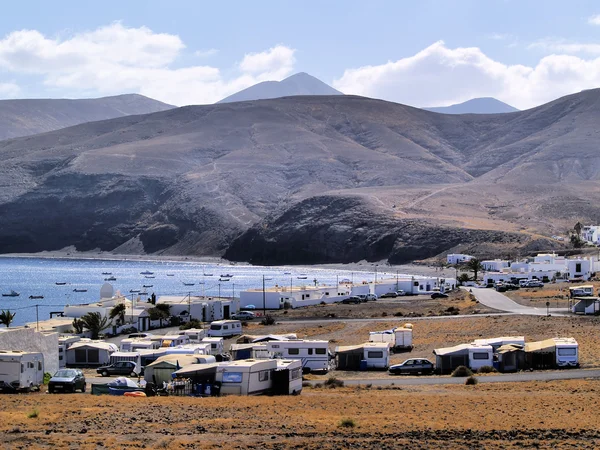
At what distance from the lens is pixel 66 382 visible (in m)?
25.2

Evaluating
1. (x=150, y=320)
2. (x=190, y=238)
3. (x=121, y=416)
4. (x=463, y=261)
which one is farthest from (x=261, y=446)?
(x=190, y=238)

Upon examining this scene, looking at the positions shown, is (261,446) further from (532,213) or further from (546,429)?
(532,213)

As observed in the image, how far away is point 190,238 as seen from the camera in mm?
193125

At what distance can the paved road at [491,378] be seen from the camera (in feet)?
91.0

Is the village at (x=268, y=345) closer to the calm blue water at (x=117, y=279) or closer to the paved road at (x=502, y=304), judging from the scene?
the paved road at (x=502, y=304)

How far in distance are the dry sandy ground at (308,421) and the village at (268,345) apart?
151 centimetres

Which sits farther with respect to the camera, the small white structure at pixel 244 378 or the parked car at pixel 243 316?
the parked car at pixel 243 316

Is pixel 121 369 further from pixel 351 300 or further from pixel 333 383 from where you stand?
pixel 351 300

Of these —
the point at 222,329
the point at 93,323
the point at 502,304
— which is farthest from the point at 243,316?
the point at 502,304

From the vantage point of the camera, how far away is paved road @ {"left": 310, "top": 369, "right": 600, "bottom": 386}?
27750 mm

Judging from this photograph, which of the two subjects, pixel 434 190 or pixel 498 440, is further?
pixel 434 190

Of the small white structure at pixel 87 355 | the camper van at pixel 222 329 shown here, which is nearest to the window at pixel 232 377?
the small white structure at pixel 87 355

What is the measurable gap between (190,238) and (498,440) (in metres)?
177

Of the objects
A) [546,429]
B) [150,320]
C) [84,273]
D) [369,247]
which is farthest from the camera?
[369,247]
